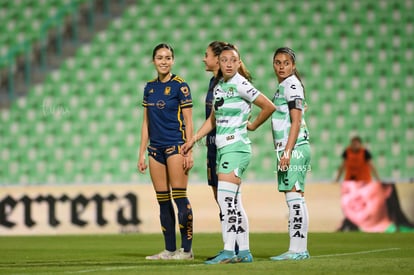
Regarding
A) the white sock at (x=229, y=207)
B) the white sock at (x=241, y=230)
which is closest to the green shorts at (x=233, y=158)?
the white sock at (x=229, y=207)

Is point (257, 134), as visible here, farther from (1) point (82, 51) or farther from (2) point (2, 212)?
(2) point (2, 212)

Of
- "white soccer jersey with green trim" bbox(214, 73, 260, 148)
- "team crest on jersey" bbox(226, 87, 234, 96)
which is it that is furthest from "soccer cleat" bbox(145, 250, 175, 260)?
"team crest on jersey" bbox(226, 87, 234, 96)

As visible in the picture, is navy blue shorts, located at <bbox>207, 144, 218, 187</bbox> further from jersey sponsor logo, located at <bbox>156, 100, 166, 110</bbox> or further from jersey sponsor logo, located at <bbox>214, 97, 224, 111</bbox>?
jersey sponsor logo, located at <bbox>214, 97, 224, 111</bbox>

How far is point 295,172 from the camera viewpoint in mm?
7336

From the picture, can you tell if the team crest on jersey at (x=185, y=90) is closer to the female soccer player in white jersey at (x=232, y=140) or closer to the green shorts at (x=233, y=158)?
the female soccer player in white jersey at (x=232, y=140)

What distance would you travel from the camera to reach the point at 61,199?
1303 cm

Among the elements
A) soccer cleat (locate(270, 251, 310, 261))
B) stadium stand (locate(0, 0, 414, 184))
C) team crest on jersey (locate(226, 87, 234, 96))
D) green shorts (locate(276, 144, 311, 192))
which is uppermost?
stadium stand (locate(0, 0, 414, 184))

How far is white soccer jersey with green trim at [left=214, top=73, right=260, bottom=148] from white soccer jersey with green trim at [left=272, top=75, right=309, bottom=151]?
434 millimetres

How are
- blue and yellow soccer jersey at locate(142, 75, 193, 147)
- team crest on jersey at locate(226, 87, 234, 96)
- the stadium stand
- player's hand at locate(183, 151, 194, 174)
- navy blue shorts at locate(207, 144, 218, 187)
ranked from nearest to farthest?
1. team crest on jersey at locate(226, 87, 234, 96)
2. player's hand at locate(183, 151, 194, 174)
3. navy blue shorts at locate(207, 144, 218, 187)
4. blue and yellow soccer jersey at locate(142, 75, 193, 147)
5. the stadium stand

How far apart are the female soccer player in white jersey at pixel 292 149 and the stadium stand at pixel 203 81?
8267mm

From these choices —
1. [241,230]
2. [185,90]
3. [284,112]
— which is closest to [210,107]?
[185,90]

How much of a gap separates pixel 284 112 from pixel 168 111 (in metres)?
1.08

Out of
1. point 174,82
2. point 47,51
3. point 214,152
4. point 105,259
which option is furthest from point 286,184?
point 47,51

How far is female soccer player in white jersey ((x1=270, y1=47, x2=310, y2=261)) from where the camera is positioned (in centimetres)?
731
